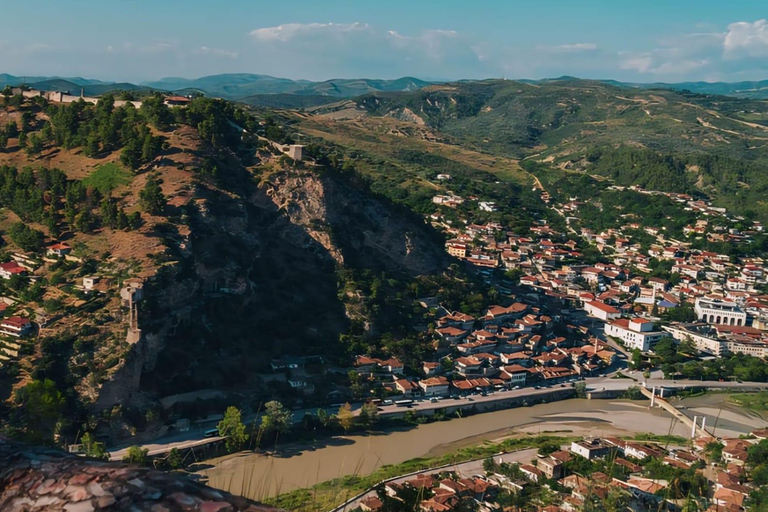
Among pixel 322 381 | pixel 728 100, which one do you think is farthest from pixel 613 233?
pixel 728 100

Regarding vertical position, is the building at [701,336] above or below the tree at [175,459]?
below

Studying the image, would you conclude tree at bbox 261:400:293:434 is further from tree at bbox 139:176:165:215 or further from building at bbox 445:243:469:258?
building at bbox 445:243:469:258

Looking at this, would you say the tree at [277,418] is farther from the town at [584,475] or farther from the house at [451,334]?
the house at [451,334]

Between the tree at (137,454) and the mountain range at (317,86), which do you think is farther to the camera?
the mountain range at (317,86)

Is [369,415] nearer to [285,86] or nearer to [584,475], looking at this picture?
[584,475]

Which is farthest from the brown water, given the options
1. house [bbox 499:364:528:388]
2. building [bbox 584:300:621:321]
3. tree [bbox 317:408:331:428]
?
building [bbox 584:300:621:321]

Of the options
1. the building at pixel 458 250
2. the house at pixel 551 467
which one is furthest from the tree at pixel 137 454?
the building at pixel 458 250

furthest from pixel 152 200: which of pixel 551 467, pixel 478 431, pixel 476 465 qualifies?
pixel 551 467

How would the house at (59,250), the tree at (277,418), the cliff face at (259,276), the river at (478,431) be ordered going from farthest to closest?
the house at (59,250), the cliff face at (259,276), the tree at (277,418), the river at (478,431)
